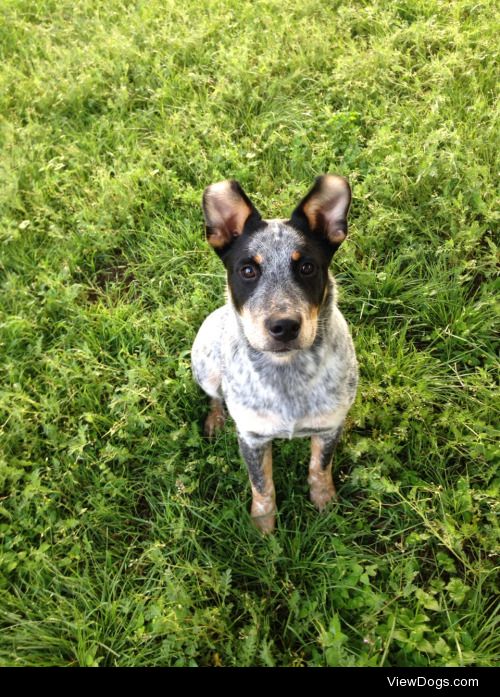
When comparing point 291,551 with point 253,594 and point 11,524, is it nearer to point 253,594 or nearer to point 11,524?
point 253,594

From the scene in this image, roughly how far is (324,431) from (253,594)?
0.96 metres

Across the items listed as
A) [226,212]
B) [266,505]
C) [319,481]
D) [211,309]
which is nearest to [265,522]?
[266,505]

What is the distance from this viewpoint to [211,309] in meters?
4.18

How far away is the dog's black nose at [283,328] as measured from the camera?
245 cm

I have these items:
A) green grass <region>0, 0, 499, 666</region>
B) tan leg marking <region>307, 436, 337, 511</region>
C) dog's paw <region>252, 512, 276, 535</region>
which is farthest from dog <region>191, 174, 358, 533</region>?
green grass <region>0, 0, 499, 666</region>

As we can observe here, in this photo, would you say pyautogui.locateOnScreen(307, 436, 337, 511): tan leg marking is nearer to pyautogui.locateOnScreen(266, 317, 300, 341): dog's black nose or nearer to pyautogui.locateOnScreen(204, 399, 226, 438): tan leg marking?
pyautogui.locateOnScreen(204, 399, 226, 438): tan leg marking

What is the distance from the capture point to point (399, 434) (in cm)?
336

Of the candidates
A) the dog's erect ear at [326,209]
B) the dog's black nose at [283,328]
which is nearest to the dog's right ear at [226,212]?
the dog's erect ear at [326,209]

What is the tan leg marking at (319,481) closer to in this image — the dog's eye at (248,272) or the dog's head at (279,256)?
the dog's head at (279,256)

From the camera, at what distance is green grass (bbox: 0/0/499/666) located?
2.96m

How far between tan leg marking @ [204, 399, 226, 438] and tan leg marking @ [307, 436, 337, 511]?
2.41ft

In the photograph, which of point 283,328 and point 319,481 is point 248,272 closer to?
point 283,328
